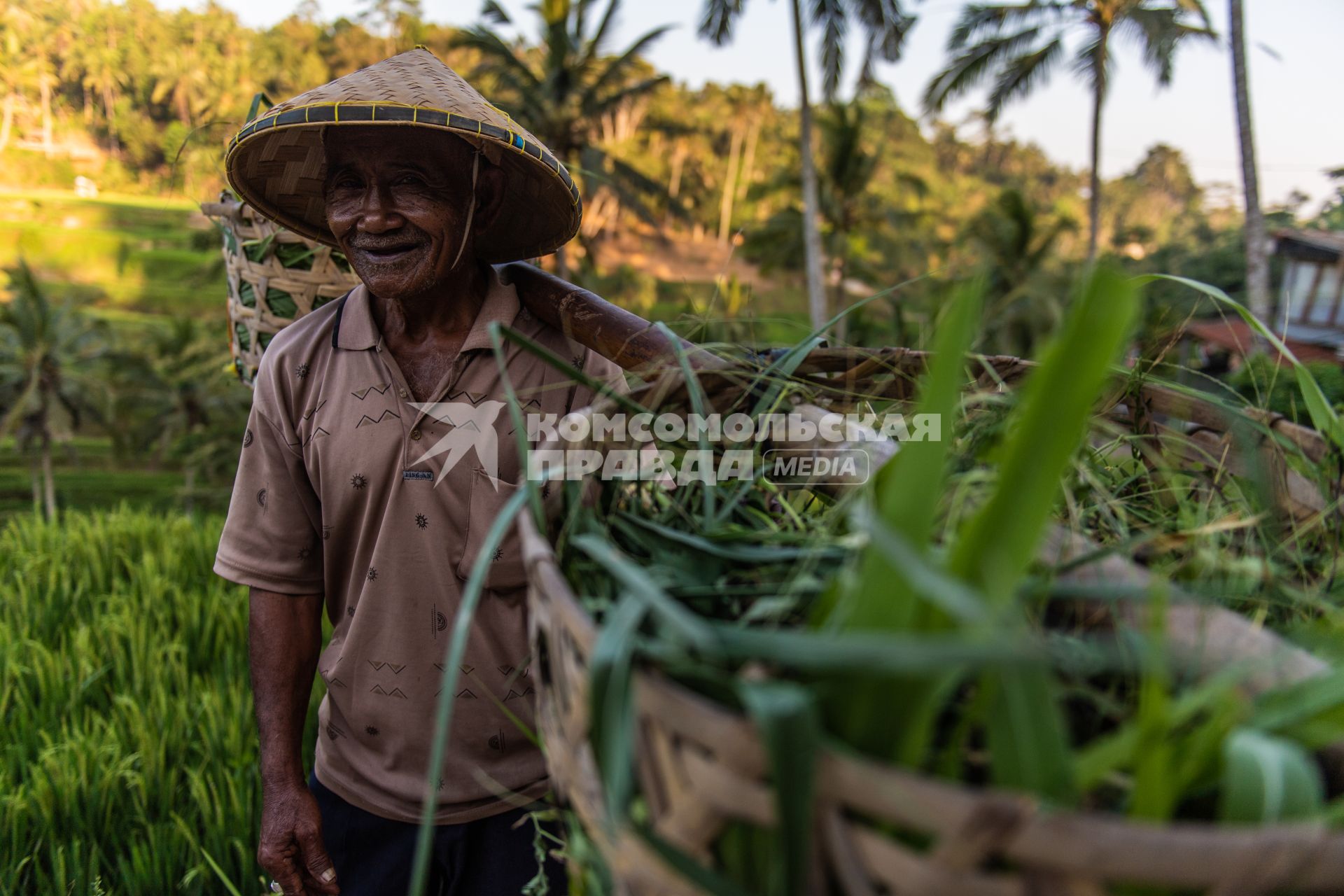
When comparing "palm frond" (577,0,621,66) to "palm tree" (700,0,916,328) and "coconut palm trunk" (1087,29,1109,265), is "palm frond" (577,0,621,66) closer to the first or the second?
"palm tree" (700,0,916,328)

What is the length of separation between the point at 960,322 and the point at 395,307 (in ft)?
3.35

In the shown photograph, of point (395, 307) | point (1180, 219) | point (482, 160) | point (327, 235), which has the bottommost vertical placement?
point (395, 307)

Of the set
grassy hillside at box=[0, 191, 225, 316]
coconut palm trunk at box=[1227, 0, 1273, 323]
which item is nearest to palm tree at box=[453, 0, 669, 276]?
coconut palm trunk at box=[1227, 0, 1273, 323]

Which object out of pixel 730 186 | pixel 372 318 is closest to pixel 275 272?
pixel 372 318

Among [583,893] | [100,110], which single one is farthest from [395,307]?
[100,110]

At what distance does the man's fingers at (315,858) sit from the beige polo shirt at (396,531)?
0.07 meters

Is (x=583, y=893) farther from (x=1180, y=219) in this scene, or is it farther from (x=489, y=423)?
(x=1180, y=219)

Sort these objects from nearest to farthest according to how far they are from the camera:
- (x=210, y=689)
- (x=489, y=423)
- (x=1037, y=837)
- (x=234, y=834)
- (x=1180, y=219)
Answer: (x=1037, y=837) → (x=489, y=423) → (x=234, y=834) → (x=210, y=689) → (x=1180, y=219)

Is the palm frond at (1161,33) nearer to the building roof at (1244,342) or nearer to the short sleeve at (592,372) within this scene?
the building roof at (1244,342)

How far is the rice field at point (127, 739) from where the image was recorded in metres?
1.73

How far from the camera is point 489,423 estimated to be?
1.16 m

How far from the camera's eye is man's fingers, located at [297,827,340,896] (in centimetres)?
117

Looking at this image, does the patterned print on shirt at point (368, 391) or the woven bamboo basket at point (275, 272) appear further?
the woven bamboo basket at point (275, 272)
